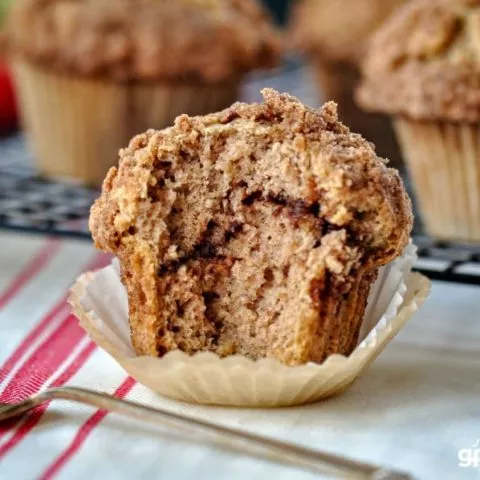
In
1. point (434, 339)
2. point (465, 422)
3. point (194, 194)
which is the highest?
point (194, 194)

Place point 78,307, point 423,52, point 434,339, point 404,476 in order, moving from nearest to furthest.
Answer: point 404,476 → point 78,307 → point 434,339 → point 423,52

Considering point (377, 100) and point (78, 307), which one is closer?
point (78, 307)

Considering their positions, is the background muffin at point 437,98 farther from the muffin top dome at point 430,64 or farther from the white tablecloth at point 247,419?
the white tablecloth at point 247,419

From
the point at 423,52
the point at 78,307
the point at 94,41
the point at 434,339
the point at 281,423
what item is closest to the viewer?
the point at 281,423

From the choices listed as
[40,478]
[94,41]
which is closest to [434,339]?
[40,478]

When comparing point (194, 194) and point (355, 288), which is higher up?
point (194, 194)

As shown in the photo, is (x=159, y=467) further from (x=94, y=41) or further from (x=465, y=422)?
(x=94, y=41)

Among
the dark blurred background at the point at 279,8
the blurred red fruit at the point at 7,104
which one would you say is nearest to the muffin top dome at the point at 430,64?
the blurred red fruit at the point at 7,104
